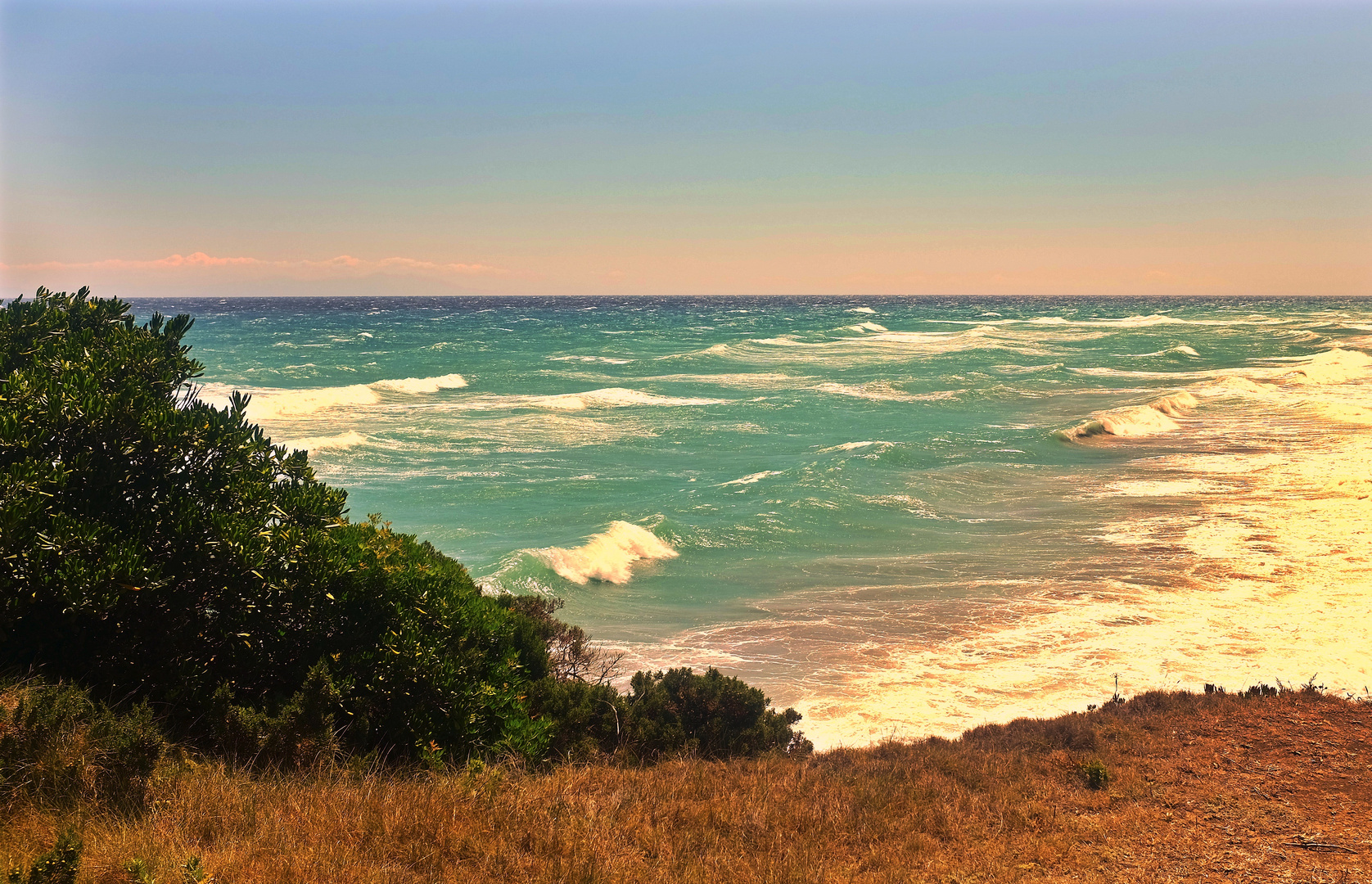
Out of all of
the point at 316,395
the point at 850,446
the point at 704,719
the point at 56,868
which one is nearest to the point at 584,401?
the point at 316,395

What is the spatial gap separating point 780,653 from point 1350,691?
7.72 meters

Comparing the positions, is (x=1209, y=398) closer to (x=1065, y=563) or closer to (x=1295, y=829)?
(x=1065, y=563)

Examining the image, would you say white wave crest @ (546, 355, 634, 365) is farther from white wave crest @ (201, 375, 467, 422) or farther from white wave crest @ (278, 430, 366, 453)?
white wave crest @ (278, 430, 366, 453)

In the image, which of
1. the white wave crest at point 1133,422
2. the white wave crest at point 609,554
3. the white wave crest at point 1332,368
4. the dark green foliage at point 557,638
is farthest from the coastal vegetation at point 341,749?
the white wave crest at point 1332,368

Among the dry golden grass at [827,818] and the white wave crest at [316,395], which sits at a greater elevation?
the white wave crest at [316,395]

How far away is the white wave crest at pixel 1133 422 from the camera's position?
3494 cm

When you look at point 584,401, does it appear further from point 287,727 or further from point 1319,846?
point 1319,846

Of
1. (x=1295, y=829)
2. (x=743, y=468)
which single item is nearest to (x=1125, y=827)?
(x=1295, y=829)

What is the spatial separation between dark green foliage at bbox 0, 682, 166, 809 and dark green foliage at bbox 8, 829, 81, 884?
94 cm

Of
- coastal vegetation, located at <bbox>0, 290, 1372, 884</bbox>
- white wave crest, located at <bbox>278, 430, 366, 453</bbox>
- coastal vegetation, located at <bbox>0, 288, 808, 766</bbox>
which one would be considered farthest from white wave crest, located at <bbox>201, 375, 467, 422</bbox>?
coastal vegetation, located at <bbox>0, 290, 1372, 884</bbox>

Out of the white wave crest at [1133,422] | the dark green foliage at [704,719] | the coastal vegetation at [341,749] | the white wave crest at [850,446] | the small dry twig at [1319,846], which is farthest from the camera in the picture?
the white wave crest at [1133,422]

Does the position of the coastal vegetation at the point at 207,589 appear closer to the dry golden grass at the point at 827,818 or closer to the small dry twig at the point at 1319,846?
the dry golden grass at the point at 827,818

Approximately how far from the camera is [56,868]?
4.19 m

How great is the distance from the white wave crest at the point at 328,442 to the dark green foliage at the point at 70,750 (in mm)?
27495
